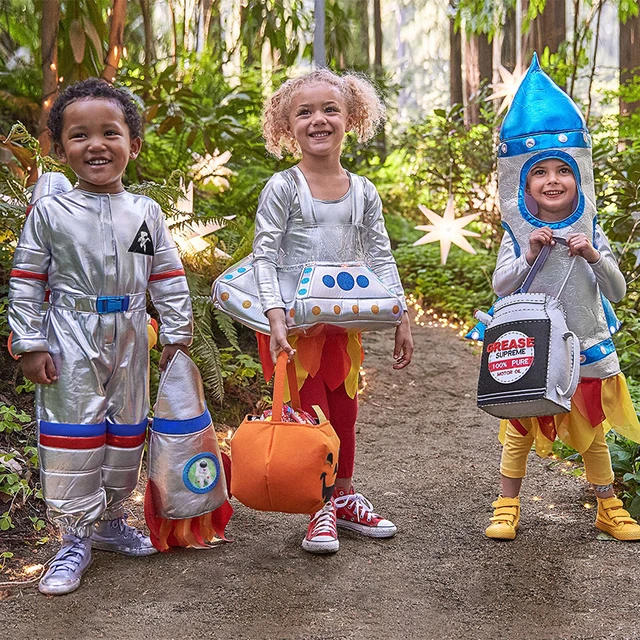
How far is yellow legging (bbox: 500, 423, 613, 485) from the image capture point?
3.11 metres

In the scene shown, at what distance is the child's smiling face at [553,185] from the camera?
292cm

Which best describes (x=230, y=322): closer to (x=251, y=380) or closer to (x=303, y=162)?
(x=251, y=380)

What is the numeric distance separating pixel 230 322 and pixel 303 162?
78.9 inches

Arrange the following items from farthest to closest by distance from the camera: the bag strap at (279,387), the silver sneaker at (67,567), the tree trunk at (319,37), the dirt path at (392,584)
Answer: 1. the tree trunk at (319,37)
2. the bag strap at (279,387)
3. the silver sneaker at (67,567)
4. the dirt path at (392,584)

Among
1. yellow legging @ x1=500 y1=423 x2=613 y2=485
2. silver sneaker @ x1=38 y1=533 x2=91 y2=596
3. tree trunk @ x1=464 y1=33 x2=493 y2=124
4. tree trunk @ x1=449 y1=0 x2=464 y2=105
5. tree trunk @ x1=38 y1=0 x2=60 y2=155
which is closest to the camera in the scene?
silver sneaker @ x1=38 y1=533 x2=91 y2=596

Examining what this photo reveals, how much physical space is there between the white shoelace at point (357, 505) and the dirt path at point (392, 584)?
0.35 feet

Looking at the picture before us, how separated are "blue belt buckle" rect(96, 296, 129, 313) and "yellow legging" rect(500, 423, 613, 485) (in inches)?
62.2

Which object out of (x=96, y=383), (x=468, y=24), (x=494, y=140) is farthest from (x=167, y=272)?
(x=494, y=140)

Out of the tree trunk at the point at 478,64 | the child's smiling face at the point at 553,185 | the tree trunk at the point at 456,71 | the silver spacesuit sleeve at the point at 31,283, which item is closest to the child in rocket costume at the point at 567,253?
the child's smiling face at the point at 553,185

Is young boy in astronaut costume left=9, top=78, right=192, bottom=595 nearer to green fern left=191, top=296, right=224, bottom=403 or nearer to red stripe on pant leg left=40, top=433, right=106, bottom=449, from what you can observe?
red stripe on pant leg left=40, top=433, right=106, bottom=449

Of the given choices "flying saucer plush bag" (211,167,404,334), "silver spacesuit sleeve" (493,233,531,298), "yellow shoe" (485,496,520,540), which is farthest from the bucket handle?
"yellow shoe" (485,496,520,540)

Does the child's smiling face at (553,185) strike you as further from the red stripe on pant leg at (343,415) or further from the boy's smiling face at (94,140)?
the boy's smiling face at (94,140)

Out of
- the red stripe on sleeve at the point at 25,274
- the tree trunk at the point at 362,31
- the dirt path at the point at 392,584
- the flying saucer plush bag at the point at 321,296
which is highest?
the tree trunk at the point at 362,31

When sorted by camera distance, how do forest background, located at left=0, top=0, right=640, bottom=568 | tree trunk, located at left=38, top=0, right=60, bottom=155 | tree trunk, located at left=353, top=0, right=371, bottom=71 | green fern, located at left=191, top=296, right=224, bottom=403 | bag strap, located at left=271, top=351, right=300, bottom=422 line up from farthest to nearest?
tree trunk, located at left=353, top=0, right=371, bottom=71, tree trunk, located at left=38, top=0, right=60, bottom=155, green fern, located at left=191, top=296, right=224, bottom=403, forest background, located at left=0, top=0, right=640, bottom=568, bag strap, located at left=271, top=351, right=300, bottom=422
